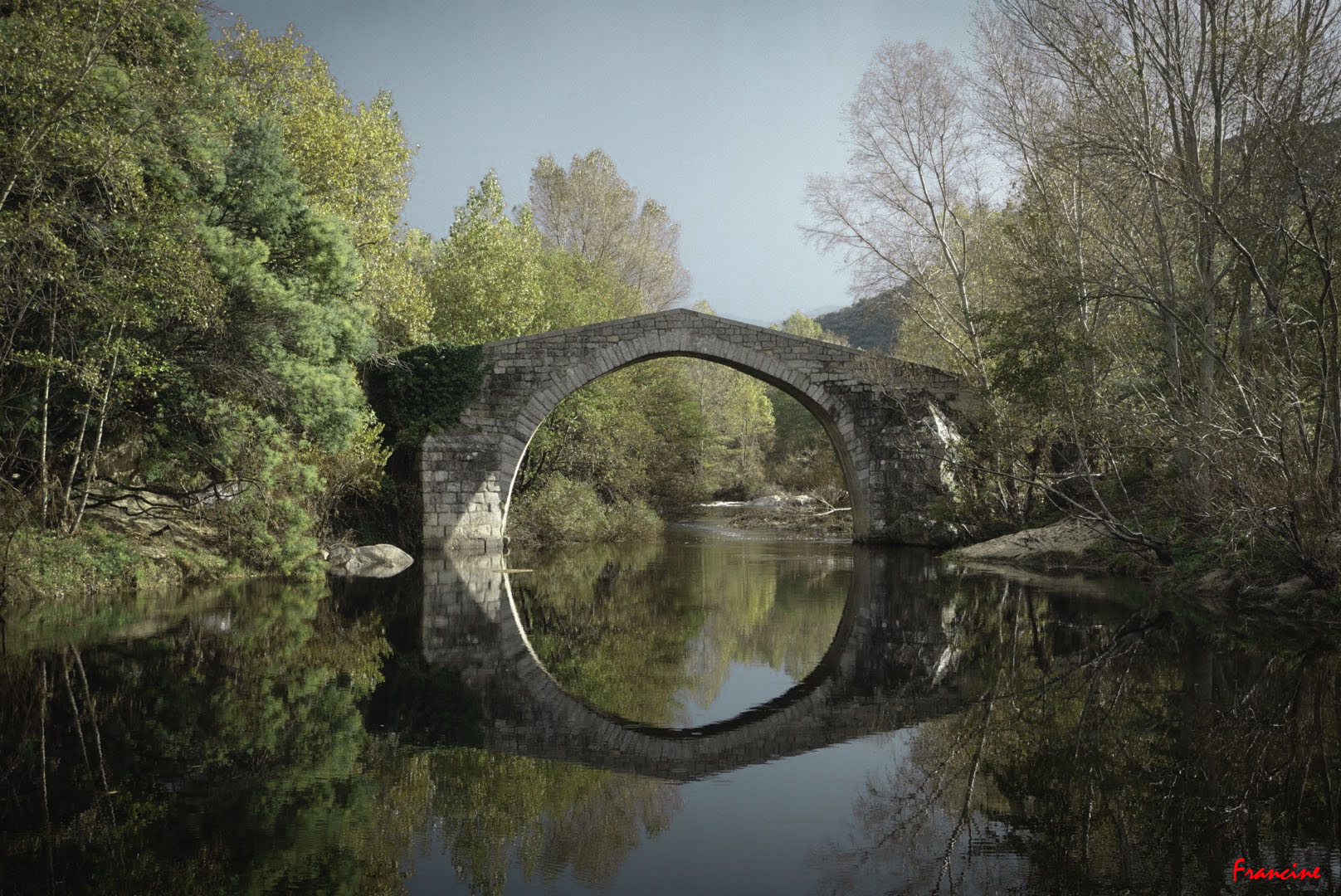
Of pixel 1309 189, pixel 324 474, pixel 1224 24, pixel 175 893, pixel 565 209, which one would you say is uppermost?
pixel 565 209

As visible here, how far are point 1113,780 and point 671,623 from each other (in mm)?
5013

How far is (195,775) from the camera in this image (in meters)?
3.96

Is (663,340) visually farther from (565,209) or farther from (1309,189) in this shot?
(565,209)

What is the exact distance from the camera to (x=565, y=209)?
30.7m

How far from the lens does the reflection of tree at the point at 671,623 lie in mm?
6109

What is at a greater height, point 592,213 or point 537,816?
point 592,213

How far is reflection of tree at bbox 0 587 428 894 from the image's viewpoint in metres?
3.00

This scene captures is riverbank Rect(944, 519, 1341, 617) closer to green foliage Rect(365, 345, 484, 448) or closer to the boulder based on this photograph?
the boulder

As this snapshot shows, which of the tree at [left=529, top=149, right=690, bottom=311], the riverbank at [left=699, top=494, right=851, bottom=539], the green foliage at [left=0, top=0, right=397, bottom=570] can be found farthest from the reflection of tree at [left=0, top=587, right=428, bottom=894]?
the tree at [left=529, top=149, right=690, bottom=311]

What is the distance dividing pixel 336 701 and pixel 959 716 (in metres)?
3.29

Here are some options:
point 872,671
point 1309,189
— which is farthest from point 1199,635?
point 1309,189

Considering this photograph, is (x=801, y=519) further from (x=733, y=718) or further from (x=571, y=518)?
(x=733, y=718)

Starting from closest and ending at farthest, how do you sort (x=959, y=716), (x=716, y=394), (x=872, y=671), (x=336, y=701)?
1. (x=959, y=716)
2. (x=336, y=701)
3. (x=872, y=671)
4. (x=716, y=394)
